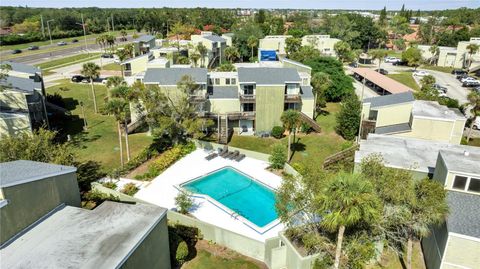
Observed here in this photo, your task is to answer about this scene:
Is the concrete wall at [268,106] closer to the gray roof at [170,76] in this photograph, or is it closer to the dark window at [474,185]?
the gray roof at [170,76]

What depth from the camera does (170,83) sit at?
41250 millimetres

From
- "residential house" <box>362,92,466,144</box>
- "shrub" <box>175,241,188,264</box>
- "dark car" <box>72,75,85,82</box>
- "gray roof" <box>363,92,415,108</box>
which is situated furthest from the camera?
"dark car" <box>72,75,85,82</box>

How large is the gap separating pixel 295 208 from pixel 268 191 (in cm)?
1084

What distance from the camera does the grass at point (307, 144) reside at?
37812 millimetres

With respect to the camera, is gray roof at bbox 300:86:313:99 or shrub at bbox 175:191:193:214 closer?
shrub at bbox 175:191:193:214

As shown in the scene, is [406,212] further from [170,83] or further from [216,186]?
[170,83]

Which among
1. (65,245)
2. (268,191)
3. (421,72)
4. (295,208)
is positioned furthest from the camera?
(421,72)

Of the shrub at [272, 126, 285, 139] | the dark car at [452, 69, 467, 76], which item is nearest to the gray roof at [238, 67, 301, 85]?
the shrub at [272, 126, 285, 139]

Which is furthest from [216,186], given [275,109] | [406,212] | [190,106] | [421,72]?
[421,72]

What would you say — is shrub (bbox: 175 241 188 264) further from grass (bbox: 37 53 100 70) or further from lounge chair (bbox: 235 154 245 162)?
grass (bbox: 37 53 100 70)

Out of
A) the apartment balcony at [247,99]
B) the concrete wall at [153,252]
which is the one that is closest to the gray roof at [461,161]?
the concrete wall at [153,252]

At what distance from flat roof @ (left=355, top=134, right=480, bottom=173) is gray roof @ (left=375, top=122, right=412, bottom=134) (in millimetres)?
2607

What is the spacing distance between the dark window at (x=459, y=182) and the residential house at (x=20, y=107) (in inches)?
1478

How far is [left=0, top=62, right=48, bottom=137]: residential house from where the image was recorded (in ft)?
109
